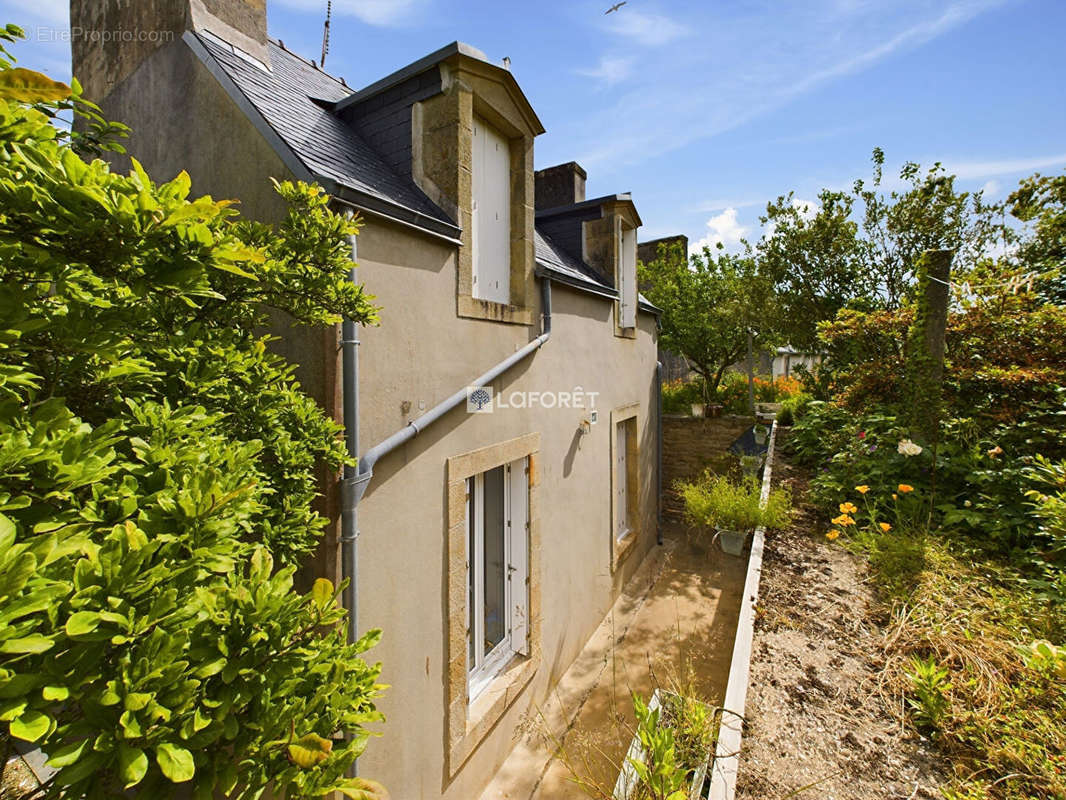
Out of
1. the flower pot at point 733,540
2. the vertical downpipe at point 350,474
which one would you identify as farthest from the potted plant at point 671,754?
the flower pot at point 733,540

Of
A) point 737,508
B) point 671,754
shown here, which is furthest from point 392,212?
point 737,508

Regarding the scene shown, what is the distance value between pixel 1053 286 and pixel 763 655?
867 cm

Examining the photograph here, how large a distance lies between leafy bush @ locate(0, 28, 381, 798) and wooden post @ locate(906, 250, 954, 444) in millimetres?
7885

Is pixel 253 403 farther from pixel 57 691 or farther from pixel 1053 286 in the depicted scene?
pixel 1053 286

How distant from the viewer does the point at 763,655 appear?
4.22 metres

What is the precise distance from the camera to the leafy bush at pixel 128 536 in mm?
1019

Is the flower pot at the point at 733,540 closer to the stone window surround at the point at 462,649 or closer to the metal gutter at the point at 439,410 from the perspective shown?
the stone window surround at the point at 462,649

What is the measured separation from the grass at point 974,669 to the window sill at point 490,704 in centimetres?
345

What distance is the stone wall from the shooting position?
506 inches

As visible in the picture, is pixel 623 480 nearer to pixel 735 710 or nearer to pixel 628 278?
pixel 628 278

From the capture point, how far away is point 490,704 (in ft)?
14.9

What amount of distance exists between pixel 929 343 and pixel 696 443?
22.8 ft

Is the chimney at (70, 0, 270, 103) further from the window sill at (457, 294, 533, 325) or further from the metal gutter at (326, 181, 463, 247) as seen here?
the window sill at (457, 294, 533, 325)

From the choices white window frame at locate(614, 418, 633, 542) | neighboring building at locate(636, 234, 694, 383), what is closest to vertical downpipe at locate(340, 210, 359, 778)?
white window frame at locate(614, 418, 633, 542)
